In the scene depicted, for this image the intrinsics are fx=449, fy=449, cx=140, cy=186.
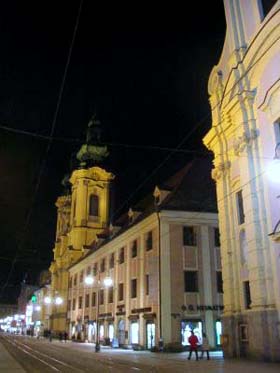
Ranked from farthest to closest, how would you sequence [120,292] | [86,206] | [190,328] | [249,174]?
1. [86,206]
2. [120,292]
3. [190,328]
4. [249,174]

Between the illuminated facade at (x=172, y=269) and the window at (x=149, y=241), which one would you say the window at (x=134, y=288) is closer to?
the illuminated facade at (x=172, y=269)

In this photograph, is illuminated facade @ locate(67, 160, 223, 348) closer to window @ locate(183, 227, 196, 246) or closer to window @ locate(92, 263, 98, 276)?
window @ locate(183, 227, 196, 246)

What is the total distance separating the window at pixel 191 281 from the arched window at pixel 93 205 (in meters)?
38.0

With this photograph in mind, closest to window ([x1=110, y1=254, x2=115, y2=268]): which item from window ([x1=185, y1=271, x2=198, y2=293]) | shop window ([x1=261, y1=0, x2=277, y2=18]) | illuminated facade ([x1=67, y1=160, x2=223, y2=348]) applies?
illuminated facade ([x1=67, y1=160, x2=223, y2=348])

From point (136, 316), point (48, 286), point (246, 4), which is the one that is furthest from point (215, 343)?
point (48, 286)

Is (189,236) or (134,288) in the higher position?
(189,236)

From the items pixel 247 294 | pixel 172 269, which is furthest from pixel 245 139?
pixel 172 269

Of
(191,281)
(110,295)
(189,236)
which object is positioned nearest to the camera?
(191,281)

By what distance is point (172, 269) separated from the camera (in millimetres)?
34438

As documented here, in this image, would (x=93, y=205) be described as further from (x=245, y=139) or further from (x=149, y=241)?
(x=245, y=139)

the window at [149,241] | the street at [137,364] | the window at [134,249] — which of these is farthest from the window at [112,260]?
the street at [137,364]

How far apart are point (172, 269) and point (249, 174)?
44.8 ft

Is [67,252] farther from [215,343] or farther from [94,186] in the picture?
[215,343]

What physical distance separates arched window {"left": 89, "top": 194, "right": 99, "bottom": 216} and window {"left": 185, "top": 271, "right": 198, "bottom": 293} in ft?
125
